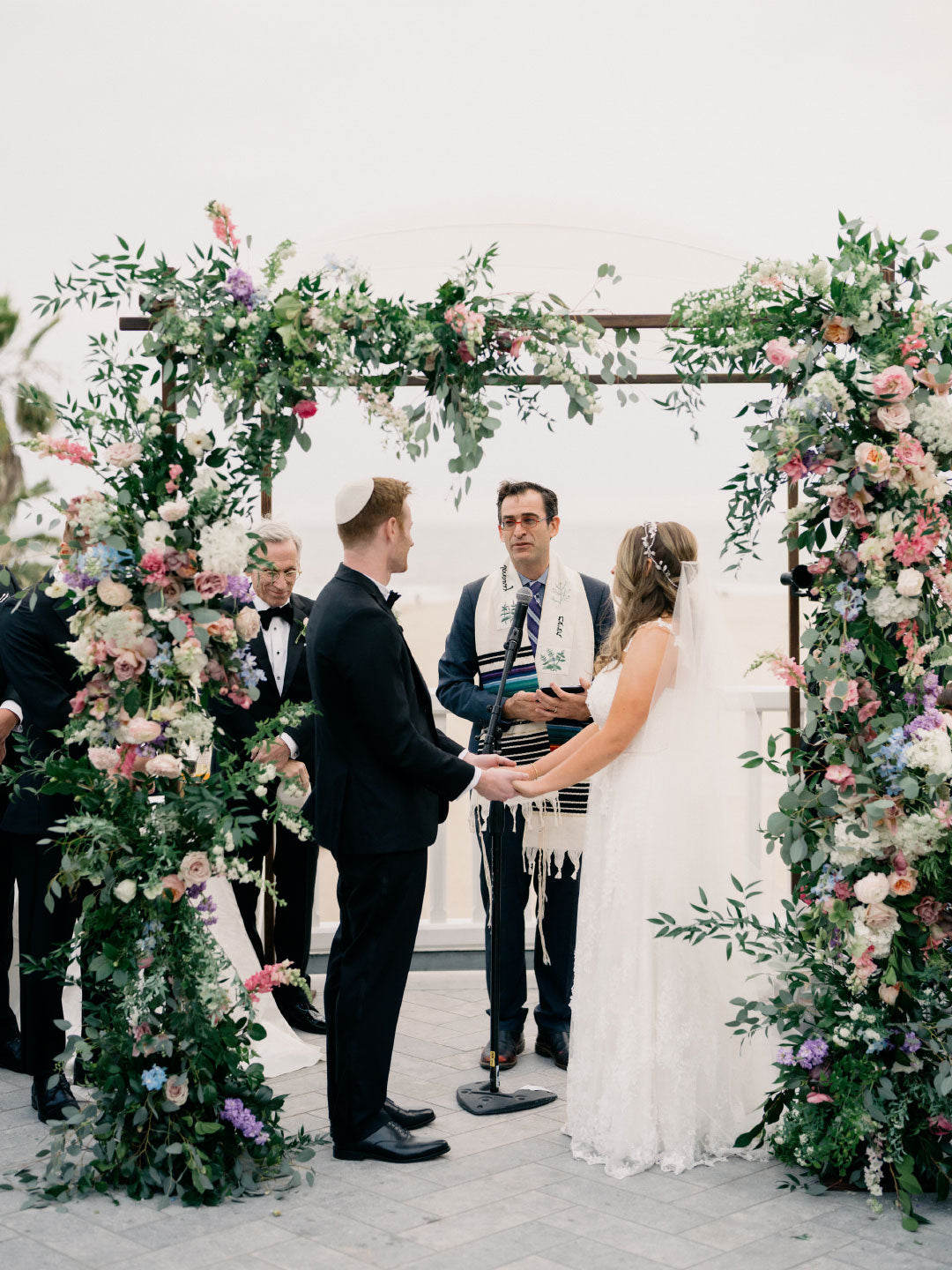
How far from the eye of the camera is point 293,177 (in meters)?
22.3

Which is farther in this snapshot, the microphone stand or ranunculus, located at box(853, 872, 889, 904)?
the microphone stand

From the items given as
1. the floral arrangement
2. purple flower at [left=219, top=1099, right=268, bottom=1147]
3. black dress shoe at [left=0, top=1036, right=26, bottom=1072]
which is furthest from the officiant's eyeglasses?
black dress shoe at [left=0, top=1036, right=26, bottom=1072]

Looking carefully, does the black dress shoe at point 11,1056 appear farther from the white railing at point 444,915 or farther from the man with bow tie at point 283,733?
the white railing at point 444,915

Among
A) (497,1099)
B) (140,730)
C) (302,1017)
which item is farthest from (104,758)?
(302,1017)

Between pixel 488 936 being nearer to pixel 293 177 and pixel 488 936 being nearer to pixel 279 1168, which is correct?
pixel 279 1168

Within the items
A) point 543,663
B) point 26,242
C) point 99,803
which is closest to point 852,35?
point 26,242

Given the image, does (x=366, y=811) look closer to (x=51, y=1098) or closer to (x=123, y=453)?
(x=123, y=453)

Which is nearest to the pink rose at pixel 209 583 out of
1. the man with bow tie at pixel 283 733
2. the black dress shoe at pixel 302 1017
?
the man with bow tie at pixel 283 733

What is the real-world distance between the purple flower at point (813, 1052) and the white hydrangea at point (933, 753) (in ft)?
2.44

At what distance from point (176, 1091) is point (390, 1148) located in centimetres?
61

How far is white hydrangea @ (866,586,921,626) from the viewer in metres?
3.11

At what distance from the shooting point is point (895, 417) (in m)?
3.12

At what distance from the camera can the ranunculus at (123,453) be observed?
3.15m

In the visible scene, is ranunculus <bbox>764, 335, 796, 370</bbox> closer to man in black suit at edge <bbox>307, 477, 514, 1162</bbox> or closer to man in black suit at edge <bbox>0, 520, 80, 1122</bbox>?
man in black suit at edge <bbox>307, 477, 514, 1162</bbox>
